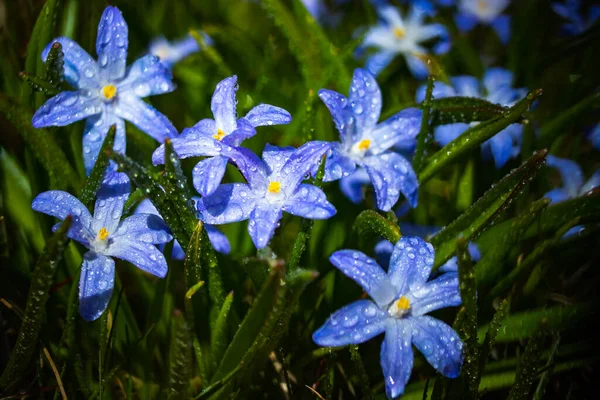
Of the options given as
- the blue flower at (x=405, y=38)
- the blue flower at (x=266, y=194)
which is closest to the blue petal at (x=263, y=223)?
the blue flower at (x=266, y=194)

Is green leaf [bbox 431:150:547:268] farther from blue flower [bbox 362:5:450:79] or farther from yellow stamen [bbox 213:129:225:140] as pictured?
blue flower [bbox 362:5:450:79]

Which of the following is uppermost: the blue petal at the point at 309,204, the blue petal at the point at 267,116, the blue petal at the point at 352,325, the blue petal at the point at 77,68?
the blue petal at the point at 77,68

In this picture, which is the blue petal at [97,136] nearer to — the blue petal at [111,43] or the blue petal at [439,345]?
the blue petal at [111,43]

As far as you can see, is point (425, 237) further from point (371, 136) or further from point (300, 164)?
point (300, 164)

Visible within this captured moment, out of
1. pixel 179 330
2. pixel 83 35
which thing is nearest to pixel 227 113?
pixel 179 330

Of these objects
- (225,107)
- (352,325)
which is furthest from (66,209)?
(352,325)

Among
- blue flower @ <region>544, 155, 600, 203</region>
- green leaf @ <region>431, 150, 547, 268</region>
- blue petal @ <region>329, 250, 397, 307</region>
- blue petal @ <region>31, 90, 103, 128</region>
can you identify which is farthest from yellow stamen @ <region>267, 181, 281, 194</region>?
blue flower @ <region>544, 155, 600, 203</region>

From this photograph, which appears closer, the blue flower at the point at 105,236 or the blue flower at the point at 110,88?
the blue flower at the point at 105,236
